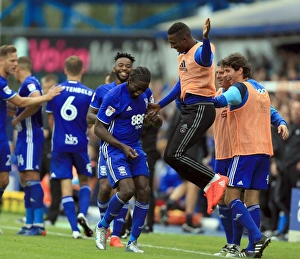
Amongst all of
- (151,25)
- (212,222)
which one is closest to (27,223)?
(212,222)

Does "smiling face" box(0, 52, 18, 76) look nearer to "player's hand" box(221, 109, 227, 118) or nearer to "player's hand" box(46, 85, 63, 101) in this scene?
"player's hand" box(46, 85, 63, 101)

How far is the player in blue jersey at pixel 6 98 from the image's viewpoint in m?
13.7

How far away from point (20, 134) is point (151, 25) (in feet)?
91.4

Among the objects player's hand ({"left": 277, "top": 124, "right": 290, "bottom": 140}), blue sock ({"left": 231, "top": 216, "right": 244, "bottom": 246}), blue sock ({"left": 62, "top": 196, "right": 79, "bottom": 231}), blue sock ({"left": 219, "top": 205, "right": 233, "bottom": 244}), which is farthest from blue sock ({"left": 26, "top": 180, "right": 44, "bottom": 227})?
player's hand ({"left": 277, "top": 124, "right": 290, "bottom": 140})

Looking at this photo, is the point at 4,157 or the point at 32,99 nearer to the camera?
the point at 32,99

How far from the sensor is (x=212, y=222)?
64.7 feet

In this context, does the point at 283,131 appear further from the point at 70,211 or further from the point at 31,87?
the point at 31,87

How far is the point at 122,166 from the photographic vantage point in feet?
38.5

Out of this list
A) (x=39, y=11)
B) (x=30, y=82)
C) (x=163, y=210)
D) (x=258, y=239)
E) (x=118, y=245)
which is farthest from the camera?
(x=39, y=11)

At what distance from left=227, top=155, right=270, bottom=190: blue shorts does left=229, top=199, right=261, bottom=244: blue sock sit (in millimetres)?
258

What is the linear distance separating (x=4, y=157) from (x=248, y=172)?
3.98 metres

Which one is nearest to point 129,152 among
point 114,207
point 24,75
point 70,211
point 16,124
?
point 114,207

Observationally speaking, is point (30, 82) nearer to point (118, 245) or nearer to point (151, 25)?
point (118, 245)

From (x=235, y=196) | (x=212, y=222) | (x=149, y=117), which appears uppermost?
(x=149, y=117)
